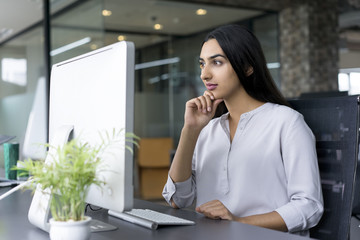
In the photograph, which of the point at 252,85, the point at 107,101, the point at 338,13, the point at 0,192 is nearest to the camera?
the point at 107,101

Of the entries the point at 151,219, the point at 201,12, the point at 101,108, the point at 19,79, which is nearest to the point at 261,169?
the point at 151,219

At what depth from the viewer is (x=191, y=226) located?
4.07ft

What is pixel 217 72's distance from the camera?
161cm

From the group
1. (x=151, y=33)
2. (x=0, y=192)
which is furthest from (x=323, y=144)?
(x=151, y=33)

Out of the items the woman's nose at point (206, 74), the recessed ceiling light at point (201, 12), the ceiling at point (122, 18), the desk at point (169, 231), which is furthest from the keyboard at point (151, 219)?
the recessed ceiling light at point (201, 12)

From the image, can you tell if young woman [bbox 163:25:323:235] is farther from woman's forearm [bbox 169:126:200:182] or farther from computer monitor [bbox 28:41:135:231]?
computer monitor [bbox 28:41:135:231]

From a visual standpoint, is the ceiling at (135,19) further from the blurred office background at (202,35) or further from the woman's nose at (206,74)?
the woman's nose at (206,74)

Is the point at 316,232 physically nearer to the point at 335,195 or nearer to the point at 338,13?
the point at 335,195

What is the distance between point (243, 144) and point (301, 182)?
0.89 ft

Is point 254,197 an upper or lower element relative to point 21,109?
lower

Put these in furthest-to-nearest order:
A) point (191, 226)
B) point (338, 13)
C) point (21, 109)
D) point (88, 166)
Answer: point (338, 13), point (21, 109), point (191, 226), point (88, 166)

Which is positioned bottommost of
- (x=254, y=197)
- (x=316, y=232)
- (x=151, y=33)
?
(x=316, y=232)

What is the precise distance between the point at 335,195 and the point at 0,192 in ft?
4.22

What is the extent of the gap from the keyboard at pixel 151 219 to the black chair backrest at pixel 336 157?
20.6 inches
